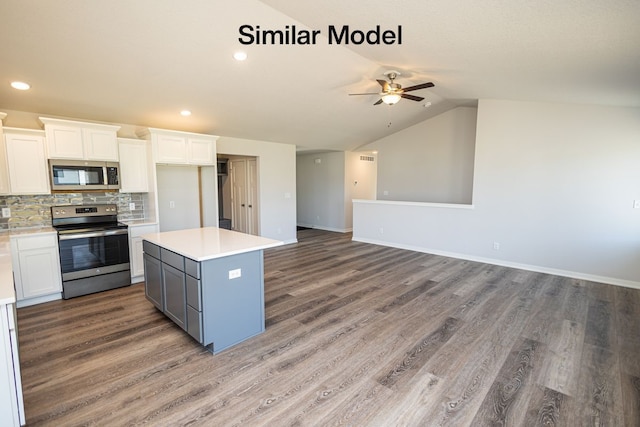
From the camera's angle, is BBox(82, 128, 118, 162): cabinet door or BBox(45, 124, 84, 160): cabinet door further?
BBox(82, 128, 118, 162): cabinet door

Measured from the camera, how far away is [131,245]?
4102 mm

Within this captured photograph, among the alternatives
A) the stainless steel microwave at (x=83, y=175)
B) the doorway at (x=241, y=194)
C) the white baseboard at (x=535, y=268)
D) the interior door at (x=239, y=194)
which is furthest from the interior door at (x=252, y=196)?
the white baseboard at (x=535, y=268)

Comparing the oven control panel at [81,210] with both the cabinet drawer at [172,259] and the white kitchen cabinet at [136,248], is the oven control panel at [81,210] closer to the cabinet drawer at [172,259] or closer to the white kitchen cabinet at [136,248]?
the white kitchen cabinet at [136,248]

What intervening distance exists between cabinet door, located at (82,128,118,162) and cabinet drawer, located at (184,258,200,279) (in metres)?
2.46

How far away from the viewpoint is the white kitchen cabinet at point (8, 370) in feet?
5.08

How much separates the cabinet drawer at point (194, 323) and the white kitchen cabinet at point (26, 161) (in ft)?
8.85

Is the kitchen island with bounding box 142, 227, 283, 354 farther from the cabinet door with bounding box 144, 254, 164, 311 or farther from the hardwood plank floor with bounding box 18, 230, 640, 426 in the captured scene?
the hardwood plank floor with bounding box 18, 230, 640, 426

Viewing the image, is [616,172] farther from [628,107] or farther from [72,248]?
[72,248]

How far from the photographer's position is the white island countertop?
8.15ft

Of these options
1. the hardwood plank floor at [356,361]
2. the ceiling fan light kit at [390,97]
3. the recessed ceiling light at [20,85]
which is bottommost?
the hardwood plank floor at [356,361]

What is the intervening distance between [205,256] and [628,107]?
5.75 meters

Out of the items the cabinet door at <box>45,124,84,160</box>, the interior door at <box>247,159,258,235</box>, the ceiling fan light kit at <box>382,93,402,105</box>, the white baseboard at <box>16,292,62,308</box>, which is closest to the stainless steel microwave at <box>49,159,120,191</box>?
the cabinet door at <box>45,124,84,160</box>

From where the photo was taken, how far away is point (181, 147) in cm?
455

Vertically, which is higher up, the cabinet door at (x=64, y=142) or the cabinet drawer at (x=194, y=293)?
the cabinet door at (x=64, y=142)
